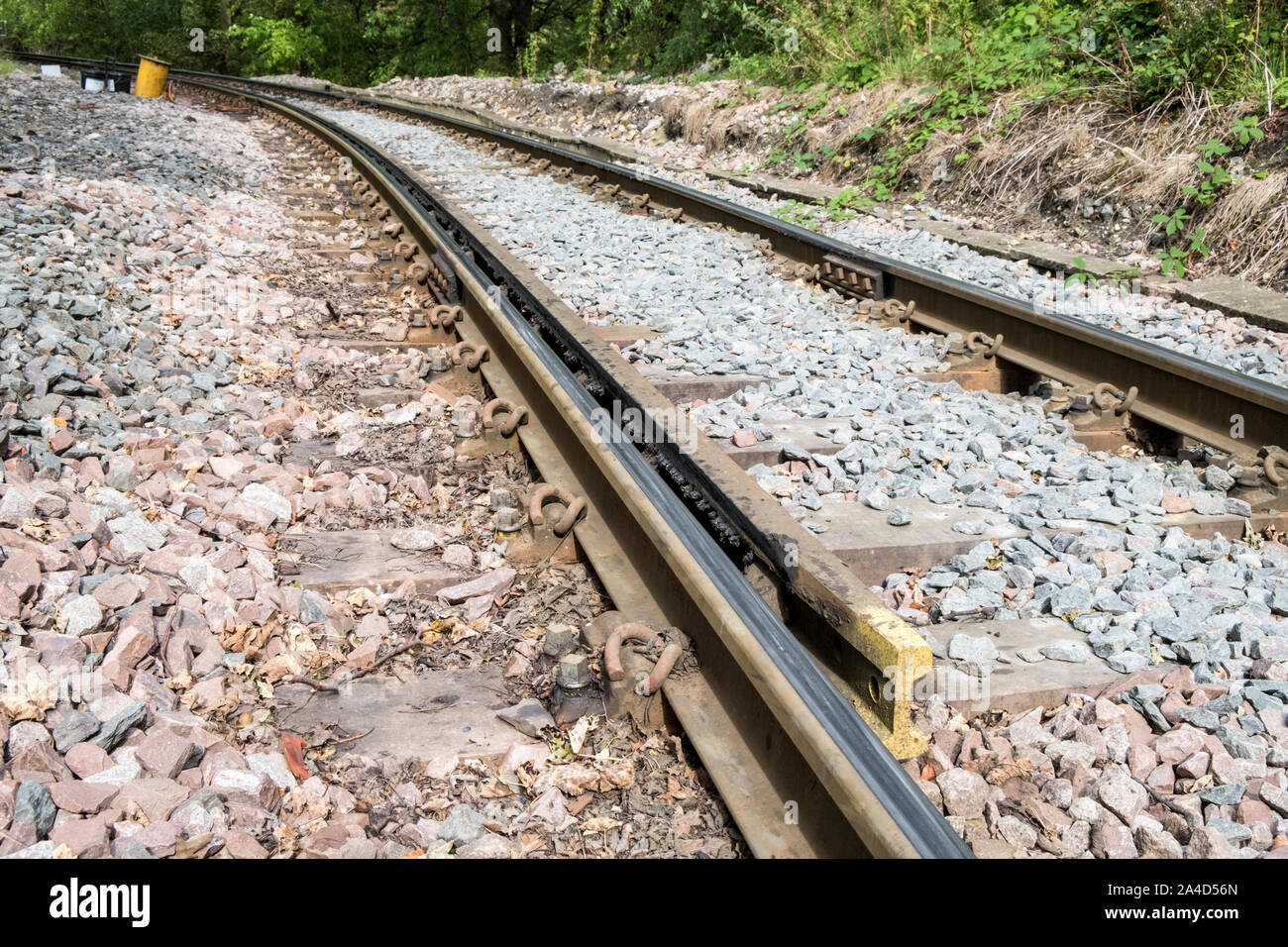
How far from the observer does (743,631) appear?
2.09 meters

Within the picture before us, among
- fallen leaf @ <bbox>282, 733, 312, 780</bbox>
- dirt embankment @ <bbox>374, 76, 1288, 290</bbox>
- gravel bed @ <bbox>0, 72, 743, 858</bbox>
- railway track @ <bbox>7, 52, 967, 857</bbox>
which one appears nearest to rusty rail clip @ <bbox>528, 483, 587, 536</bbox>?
railway track @ <bbox>7, 52, 967, 857</bbox>

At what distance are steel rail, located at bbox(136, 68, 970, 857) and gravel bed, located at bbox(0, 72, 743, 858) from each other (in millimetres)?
226

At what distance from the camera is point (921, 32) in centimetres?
1187

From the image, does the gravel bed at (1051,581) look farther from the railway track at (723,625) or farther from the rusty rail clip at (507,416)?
the rusty rail clip at (507,416)

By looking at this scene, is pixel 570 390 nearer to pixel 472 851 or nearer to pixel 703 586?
pixel 703 586

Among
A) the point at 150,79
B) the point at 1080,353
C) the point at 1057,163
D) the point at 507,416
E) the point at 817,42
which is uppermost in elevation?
the point at 150,79

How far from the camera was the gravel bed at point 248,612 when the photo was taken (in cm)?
194

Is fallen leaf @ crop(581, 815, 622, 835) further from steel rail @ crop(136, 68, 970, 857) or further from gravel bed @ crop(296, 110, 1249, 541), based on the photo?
gravel bed @ crop(296, 110, 1249, 541)

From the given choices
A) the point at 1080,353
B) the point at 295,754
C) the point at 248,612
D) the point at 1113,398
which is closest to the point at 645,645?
the point at 295,754

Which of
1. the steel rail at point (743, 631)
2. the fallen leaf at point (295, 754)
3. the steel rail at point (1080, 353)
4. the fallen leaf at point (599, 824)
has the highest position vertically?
the steel rail at point (1080, 353)

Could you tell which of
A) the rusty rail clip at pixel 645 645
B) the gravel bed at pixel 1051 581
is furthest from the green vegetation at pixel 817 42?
the rusty rail clip at pixel 645 645

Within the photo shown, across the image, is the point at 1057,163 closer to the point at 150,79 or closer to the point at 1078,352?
the point at 1078,352

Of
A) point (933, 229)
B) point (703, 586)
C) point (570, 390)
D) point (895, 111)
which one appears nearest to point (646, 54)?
point (895, 111)

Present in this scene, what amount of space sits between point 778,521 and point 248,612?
1276 millimetres
